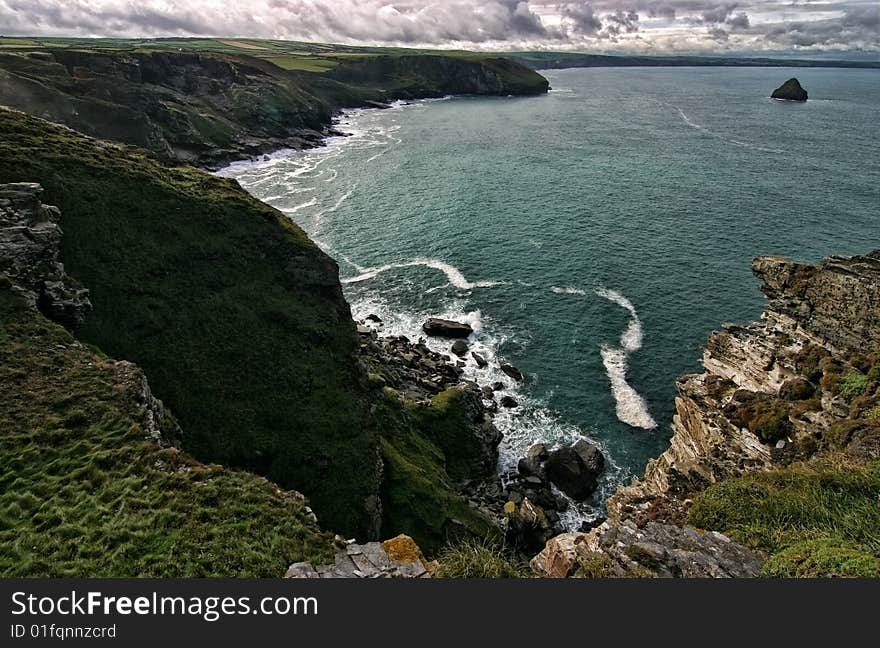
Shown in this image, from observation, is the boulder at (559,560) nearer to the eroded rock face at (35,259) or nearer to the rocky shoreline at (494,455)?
the rocky shoreline at (494,455)

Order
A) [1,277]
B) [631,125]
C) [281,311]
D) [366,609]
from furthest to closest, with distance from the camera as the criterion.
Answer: [631,125] → [281,311] → [1,277] → [366,609]

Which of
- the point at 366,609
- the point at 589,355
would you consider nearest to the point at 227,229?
the point at 589,355

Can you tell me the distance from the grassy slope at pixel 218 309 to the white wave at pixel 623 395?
90.3 feet

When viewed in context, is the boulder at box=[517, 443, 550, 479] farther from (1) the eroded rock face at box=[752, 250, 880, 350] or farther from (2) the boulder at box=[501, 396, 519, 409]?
(1) the eroded rock face at box=[752, 250, 880, 350]

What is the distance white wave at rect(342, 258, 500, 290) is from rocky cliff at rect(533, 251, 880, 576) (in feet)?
121

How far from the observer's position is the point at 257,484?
23891 mm

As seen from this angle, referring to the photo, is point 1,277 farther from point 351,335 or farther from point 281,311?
point 351,335

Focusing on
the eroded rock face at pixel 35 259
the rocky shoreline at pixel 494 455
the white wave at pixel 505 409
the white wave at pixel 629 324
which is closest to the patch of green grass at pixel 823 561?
the rocky shoreline at pixel 494 455

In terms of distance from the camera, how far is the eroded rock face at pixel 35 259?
33863 mm

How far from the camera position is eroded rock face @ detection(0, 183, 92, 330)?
3386cm

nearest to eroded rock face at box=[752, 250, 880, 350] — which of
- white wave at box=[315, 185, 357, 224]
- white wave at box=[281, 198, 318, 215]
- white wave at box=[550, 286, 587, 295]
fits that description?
white wave at box=[550, 286, 587, 295]

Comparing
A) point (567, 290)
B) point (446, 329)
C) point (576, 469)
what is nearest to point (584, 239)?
point (567, 290)

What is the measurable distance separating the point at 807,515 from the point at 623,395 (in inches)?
1369

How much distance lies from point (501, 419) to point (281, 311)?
80.3ft
